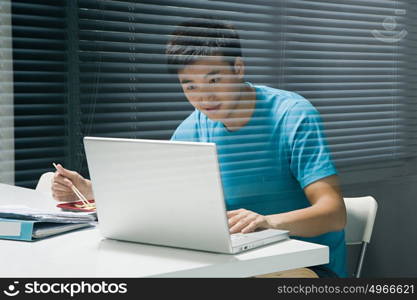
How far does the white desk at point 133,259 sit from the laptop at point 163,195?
3cm

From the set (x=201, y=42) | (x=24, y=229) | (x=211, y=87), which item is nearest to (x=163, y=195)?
(x=24, y=229)

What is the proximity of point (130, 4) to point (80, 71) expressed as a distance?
1.06ft

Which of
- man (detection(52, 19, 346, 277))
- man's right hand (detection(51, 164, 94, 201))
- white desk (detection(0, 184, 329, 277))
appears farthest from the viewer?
man (detection(52, 19, 346, 277))

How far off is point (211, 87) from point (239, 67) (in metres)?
0.19

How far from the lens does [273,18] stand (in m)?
2.81

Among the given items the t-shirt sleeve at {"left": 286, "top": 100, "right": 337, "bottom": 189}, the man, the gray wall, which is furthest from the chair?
the gray wall

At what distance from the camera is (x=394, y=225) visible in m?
2.83

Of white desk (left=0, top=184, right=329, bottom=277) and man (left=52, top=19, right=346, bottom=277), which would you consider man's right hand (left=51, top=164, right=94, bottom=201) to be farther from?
man (left=52, top=19, right=346, bottom=277)

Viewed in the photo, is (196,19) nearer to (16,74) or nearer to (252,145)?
(252,145)

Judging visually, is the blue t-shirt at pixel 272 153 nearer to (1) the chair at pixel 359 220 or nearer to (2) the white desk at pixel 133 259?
(1) the chair at pixel 359 220

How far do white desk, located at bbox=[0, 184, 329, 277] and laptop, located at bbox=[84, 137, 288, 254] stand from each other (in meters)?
0.03

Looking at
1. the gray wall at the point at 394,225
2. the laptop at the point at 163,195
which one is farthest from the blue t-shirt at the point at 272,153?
the laptop at the point at 163,195

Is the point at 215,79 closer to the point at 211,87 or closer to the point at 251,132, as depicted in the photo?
the point at 211,87

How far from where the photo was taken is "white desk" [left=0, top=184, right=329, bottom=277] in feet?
4.31
